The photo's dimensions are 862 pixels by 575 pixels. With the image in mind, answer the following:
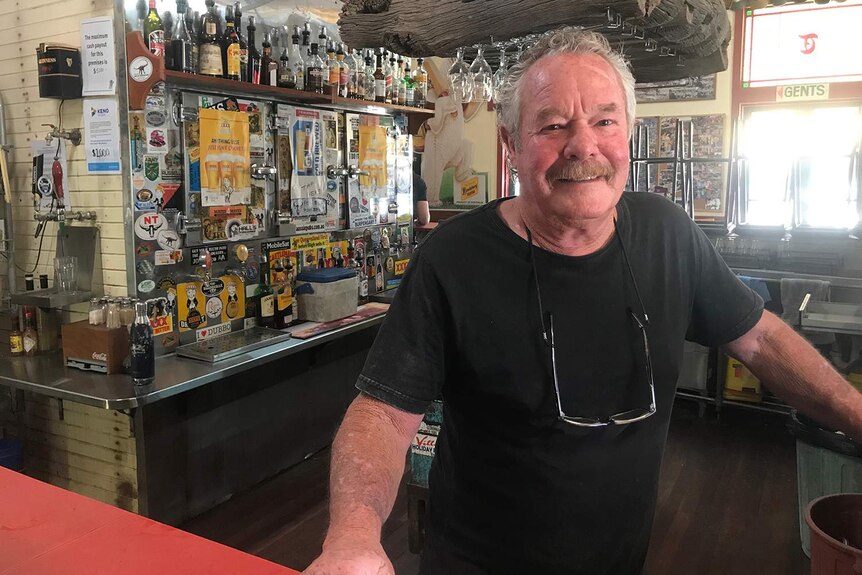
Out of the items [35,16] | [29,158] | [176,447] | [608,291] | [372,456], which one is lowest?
[176,447]

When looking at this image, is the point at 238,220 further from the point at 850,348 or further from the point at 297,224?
the point at 850,348

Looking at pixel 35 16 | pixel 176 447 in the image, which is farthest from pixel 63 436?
pixel 35 16

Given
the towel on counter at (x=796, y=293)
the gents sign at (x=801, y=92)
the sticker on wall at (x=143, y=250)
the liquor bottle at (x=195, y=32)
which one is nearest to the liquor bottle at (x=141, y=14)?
the liquor bottle at (x=195, y=32)

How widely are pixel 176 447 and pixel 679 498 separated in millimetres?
2597

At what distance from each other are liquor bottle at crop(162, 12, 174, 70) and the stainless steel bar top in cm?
132

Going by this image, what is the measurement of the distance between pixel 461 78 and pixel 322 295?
4.61 ft

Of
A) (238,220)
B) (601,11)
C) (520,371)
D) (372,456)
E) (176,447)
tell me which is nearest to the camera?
(372,456)

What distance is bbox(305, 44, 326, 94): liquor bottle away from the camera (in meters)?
3.88

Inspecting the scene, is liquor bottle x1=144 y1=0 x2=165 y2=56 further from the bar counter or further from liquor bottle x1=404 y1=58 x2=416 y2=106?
liquor bottle x1=404 y1=58 x2=416 y2=106

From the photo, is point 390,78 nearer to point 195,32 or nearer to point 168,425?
point 195,32

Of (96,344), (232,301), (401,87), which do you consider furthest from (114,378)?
(401,87)

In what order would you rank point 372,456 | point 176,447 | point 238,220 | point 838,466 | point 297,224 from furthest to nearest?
1. point 297,224
2. point 238,220
3. point 176,447
4. point 838,466
5. point 372,456

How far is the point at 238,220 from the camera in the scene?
12.0ft

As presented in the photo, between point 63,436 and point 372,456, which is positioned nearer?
point 372,456
